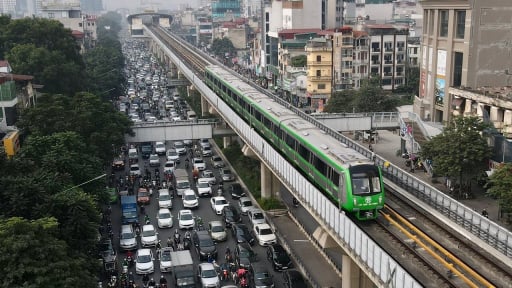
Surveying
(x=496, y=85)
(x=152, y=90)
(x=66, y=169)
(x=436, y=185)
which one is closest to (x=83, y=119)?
(x=66, y=169)

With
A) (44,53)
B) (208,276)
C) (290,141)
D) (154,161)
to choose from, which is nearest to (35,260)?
(208,276)

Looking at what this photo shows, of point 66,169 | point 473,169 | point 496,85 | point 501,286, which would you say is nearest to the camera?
point 501,286

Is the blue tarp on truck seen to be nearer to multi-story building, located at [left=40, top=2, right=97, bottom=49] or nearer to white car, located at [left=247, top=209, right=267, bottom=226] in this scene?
white car, located at [left=247, top=209, right=267, bottom=226]

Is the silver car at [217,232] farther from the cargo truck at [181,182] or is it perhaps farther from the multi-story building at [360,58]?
the multi-story building at [360,58]

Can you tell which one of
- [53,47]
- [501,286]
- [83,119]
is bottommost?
[501,286]

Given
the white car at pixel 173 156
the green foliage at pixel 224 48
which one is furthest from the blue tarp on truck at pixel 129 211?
the green foliage at pixel 224 48

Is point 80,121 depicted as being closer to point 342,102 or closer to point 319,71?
point 342,102

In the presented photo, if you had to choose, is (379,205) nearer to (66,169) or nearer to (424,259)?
(424,259)
